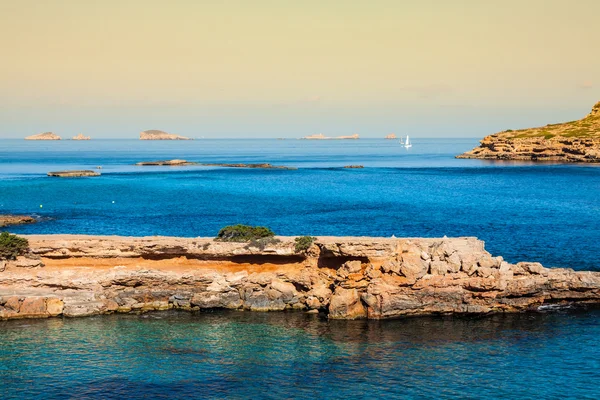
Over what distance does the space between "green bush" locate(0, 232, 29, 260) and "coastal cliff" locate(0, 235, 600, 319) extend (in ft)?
1.46

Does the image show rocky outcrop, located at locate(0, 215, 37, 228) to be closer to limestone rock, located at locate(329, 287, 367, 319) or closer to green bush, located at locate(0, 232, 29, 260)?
green bush, located at locate(0, 232, 29, 260)

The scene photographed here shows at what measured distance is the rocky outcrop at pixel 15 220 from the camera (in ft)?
253

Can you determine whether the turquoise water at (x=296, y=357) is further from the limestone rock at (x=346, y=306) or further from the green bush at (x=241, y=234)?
the green bush at (x=241, y=234)

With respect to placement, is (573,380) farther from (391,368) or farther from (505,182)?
(505,182)

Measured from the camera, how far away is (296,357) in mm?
32312

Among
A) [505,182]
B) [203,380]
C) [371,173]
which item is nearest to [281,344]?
[203,380]

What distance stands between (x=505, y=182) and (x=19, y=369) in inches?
4931

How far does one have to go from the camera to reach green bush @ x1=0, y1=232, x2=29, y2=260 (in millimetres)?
40250

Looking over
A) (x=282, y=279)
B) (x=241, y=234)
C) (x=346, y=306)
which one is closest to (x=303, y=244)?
(x=282, y=279)

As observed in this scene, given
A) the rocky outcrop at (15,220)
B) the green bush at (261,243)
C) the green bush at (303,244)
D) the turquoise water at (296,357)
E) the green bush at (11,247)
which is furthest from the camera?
the rocky outcrop at (15,220)

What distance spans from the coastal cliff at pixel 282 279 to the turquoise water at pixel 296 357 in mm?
1307

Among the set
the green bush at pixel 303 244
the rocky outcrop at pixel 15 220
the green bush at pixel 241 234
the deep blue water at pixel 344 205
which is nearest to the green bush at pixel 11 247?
the green bush at pixel 241 234

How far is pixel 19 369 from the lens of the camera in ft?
100

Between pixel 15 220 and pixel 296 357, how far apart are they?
5926 cm
